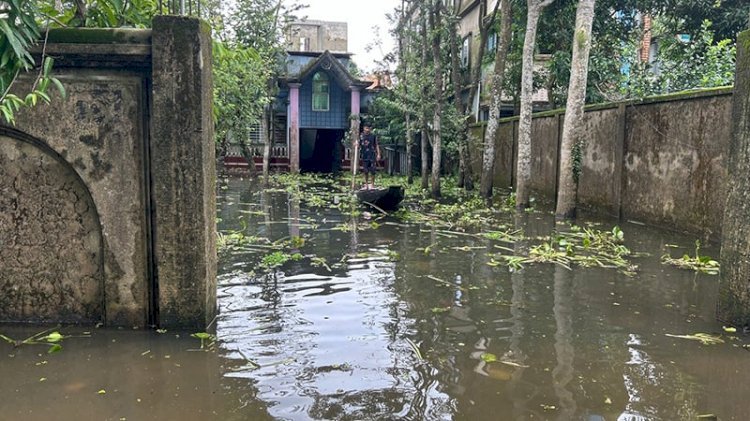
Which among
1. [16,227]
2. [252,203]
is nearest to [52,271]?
[16,227]

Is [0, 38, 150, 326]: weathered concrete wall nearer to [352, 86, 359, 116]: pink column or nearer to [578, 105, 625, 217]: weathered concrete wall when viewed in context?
[578, 105, 625, 217]: weathered concrete wall

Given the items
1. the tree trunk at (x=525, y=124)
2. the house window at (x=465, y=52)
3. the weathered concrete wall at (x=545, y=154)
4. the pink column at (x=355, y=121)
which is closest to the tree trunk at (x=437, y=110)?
the weathered concrete wall at (x=545, y=154)

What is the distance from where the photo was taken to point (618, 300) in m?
5.98

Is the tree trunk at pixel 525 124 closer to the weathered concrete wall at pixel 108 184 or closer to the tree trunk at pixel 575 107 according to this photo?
the tree trunk at pixel 575 107

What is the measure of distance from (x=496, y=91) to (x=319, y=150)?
19.6 m

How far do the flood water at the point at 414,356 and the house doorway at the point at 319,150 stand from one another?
26.6 m

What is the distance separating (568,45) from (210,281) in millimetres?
14389

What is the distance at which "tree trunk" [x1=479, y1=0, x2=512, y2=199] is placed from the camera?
50.2 ft

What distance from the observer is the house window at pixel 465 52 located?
26906 mm

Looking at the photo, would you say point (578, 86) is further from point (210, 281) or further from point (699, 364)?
point (210, 281)

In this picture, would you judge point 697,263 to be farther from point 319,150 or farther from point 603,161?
point 319,150

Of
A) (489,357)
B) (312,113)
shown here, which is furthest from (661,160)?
(312,113)

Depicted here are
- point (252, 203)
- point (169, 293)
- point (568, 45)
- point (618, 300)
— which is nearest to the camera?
point (169, 293)

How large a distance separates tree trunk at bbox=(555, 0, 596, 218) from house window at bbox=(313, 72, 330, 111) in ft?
68.3
